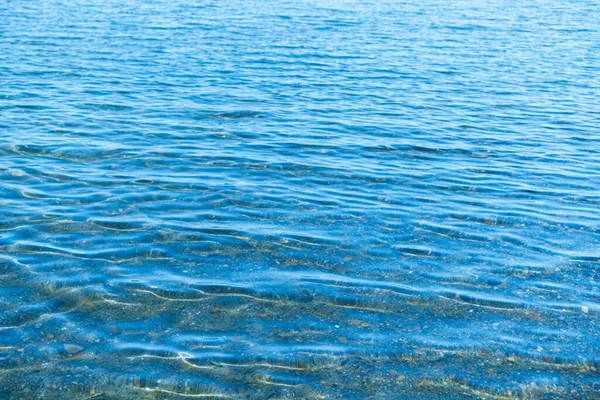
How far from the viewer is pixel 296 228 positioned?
12656mm

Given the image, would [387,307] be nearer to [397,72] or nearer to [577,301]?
[577,301]

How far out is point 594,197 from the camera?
14.7 metres

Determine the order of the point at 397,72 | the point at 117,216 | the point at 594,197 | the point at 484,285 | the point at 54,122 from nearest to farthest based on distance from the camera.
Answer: the point at 484,285 → the point at 117,216 → the point at 594,197 → the point at 54,122 → the point at 397,72

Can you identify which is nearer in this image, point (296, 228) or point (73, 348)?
point (73, 348)

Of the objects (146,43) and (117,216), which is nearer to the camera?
(117,216)

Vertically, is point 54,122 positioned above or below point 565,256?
below

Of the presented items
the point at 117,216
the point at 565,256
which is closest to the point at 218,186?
the point at 117,216

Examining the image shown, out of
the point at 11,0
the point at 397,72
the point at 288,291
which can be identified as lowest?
the point at 11,0

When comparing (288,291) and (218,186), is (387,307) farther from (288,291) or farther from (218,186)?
(218,186)

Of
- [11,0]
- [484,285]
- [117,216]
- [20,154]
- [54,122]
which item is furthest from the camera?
[11,0]

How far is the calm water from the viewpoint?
8.54 metres

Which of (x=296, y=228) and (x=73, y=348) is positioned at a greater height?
(x=73, y=348)

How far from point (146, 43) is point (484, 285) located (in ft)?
77.5

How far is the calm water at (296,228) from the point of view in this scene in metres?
8.54
